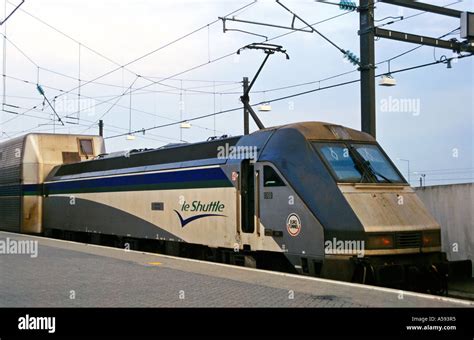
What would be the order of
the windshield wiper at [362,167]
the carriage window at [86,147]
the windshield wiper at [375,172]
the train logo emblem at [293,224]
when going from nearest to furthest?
1. the train logo emblem at [293,224]
2. the windshield wiper at [362,167]
3. the windshield wiper at [375,172]
4. the carriage window at [86,147]

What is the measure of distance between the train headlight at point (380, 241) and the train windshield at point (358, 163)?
1.26 metres

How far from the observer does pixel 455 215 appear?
1490 cm

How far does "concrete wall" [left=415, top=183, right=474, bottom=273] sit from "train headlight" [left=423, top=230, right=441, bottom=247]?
13.7ft

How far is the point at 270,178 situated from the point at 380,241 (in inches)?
100.0

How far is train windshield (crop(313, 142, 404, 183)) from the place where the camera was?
1092 centimetres

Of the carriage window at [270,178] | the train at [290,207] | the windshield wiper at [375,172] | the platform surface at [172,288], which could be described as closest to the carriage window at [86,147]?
the train at [290,207]

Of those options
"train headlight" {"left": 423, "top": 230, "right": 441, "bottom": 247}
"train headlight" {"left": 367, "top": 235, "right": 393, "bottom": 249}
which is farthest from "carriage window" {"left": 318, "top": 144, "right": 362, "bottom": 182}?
"train headlight" {"left": 423, "top": 230, "right": 441, "bottom": 247}

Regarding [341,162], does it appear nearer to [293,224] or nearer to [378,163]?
[378,163]

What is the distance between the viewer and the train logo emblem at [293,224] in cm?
1059

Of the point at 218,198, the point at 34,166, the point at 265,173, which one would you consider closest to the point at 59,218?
the point at 34,166

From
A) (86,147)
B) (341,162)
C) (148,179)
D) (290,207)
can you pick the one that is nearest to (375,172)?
(341,162)

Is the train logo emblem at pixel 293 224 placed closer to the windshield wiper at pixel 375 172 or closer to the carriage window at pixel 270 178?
the carriage window at pixel 270 178

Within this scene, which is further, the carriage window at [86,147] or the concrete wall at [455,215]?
the carriage window at [86,147]

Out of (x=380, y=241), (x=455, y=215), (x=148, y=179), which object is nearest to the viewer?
(x=380, y=241)
